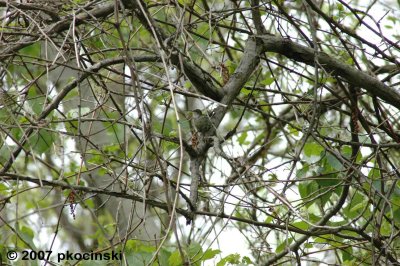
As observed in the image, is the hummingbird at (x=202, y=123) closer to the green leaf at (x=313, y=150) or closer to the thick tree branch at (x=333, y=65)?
the thick tree branch at (x=333, y=65)

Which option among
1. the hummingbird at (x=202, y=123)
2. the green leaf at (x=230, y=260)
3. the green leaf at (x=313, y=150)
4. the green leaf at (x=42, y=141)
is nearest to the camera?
the hummingbird at (x=202, y=123)

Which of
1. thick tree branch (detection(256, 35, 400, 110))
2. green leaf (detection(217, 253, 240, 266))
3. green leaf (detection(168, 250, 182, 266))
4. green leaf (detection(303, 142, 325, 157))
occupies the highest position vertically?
thick tree branch (detection(256, 35, 400, 110))

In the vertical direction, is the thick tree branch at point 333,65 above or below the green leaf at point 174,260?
above

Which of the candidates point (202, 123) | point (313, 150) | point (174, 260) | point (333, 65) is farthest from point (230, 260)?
point (333, 65)

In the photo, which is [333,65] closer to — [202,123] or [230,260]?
[202,123]

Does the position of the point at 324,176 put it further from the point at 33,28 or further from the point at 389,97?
the point at 33,28

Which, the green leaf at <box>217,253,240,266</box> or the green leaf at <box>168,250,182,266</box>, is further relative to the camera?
the green leaf at <box>217,253,240,266</box>

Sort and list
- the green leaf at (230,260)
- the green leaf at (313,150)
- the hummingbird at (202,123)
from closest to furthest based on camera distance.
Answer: the hummingbird at (202,123)
the green leaf at (230,260)
the green leaf at (313,150)

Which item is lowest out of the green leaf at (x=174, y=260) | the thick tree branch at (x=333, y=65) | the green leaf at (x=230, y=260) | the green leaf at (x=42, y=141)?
Answer: the green leaf at (x=174, y=260)

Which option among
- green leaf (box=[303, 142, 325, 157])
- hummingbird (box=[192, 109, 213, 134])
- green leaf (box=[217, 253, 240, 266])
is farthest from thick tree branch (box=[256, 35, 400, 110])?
green leaf (box=[217, 253, 240, 266])

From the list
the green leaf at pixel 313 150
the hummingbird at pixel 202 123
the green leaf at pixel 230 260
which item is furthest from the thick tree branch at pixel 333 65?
the green leaf at pixel 230 260

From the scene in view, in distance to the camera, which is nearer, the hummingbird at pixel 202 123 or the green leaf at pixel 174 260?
the hummingbird at pixel 202 123

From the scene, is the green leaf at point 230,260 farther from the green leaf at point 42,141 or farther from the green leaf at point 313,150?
the green leaf at point 42,141

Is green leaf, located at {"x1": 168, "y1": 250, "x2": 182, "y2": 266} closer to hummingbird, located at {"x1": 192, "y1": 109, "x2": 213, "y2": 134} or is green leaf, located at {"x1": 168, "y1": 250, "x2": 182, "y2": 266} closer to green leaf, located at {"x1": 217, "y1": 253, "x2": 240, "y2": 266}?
green leaf, located at {"x1": 217, "y1": 253, "x2": 240, "y2": 266}
